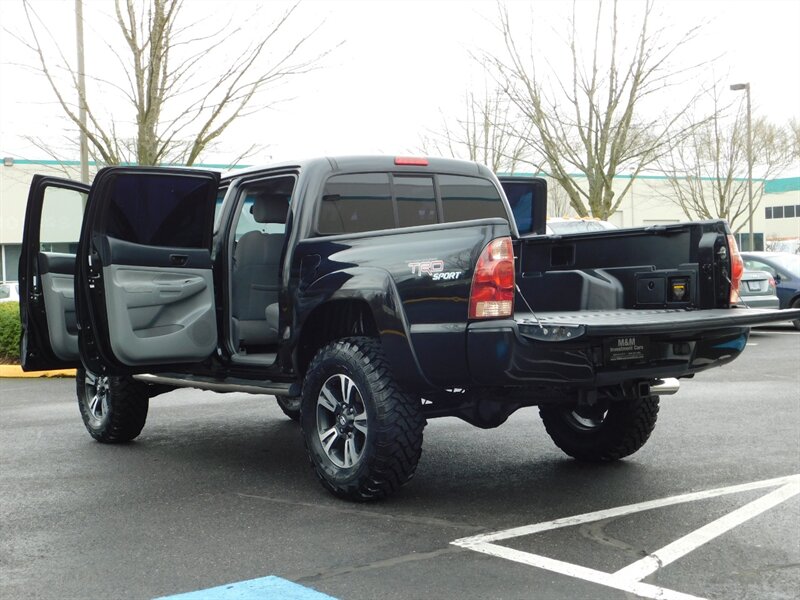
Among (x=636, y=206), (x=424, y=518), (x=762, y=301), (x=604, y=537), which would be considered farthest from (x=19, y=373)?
(x=636, y=206)

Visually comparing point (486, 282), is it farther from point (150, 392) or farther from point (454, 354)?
point (150, 392)

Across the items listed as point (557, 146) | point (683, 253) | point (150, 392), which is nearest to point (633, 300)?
point (683, 253)

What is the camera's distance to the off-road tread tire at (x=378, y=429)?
17.9 feet

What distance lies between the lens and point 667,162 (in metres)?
39.8

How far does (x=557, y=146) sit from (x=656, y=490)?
65.3 ft

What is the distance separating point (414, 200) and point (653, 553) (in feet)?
9.85

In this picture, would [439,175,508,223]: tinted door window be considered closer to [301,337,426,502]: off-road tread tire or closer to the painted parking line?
[301,337,426,502]: off-road tread tire

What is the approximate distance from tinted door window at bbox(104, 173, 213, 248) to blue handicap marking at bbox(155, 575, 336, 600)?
2.98 metres

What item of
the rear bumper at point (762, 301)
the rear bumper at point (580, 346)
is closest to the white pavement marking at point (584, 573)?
the rear bumper at point (580, 346)

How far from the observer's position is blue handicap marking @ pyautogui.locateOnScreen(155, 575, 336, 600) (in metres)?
4.09

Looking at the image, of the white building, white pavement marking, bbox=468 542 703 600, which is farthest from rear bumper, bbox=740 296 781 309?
white pavement marking, bbox=468 542 703 600

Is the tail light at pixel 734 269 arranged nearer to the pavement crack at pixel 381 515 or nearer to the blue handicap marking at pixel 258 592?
the pavement crack at pixel 381 515

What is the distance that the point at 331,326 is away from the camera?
6145 millimetres

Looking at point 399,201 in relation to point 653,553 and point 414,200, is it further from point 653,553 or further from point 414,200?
point 653,553
